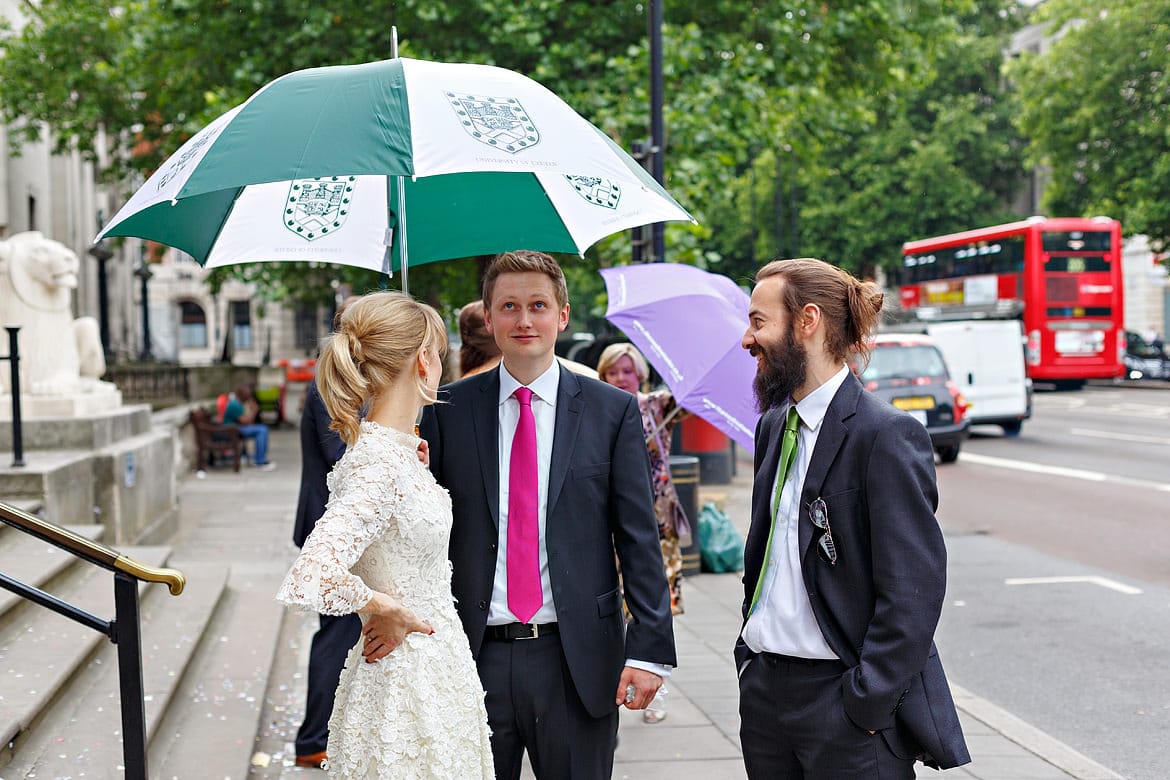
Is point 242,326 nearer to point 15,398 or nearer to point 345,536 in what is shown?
Result: point 15,398

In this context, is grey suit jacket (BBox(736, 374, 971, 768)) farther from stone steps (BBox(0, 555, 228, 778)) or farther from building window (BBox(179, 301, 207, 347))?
building window (BBox(179, 301, 207, 347))

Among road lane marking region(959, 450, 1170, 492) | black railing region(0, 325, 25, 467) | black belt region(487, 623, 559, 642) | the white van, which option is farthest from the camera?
the white van

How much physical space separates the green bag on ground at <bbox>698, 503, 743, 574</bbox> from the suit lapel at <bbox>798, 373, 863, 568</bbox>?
723cm

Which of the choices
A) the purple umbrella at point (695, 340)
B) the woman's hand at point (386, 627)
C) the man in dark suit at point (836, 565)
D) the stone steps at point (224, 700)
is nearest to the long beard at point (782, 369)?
the man in dark suit at point (836, 565)

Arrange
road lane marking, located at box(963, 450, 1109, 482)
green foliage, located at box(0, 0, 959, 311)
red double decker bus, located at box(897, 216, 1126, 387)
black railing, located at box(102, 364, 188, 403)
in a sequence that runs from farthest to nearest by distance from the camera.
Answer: red double decker bus, located at box(897, 216, 1126, 387), black railing, located at box(102, 364, 188, 403), road lane marking, located at box(963, 450, 1109, 482), green foliage, located at box(0, 0, 959, 311)

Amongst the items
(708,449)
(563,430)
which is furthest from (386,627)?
(708,449)

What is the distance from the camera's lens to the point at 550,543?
3.11 meters

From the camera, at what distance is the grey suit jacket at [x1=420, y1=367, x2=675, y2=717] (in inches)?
122

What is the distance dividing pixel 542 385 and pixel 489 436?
0.20 m

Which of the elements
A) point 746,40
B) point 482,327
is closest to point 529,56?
point 746,40

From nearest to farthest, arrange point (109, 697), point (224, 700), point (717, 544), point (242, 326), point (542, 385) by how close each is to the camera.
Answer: point (542, 385)
point (109, 697)
point (224, 700)
point (717, 544)
point (242, 326)

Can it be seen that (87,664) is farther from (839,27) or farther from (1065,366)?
(1065,366)

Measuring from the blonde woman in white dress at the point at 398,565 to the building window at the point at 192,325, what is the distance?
69.5 m

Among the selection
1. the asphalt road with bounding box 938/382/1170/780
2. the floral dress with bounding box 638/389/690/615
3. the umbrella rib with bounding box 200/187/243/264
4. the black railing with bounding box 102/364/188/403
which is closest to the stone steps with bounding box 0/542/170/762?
the umbrella rib with bounding box 200/187/243/264
